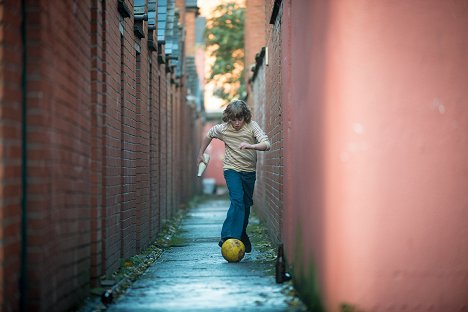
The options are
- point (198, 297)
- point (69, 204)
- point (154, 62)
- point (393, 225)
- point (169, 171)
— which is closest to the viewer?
point (393, 225)

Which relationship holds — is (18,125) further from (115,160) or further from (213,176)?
(213,176)

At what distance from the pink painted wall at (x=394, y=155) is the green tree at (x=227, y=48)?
81.9ft

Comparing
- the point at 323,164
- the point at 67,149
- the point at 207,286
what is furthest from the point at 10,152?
the point at 207,286

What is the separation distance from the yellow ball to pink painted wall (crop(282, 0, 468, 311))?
299cm

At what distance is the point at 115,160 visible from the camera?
729 cm

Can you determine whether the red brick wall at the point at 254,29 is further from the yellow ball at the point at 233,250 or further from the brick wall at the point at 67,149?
the yellow ball at the point at 233,250

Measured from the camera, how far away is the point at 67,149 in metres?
5.20

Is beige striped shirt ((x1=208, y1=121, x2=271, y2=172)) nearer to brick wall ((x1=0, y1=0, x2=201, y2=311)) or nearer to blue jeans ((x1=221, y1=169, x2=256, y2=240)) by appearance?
blue jeans ((x1=221, y1=169, x2=256, y2=240))

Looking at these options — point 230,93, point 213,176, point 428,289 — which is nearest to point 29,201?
point 428,289

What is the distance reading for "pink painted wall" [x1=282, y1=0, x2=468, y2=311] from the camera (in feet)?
15.5

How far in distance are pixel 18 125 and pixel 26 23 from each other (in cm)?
68

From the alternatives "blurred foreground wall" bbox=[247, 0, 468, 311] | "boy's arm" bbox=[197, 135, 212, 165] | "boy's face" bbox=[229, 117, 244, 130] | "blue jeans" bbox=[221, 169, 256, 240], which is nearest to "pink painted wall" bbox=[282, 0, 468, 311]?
"blurred foreground wall" bbox=[247, 0, 468, 311]

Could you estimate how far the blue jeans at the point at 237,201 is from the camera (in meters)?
8.25

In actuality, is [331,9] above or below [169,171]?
above
